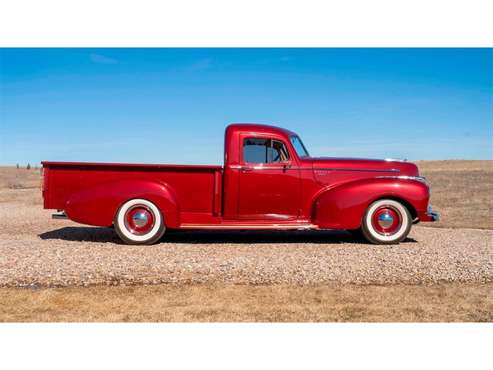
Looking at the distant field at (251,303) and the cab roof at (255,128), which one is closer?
the distant field at (251,303)

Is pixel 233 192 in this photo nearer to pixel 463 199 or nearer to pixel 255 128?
pixel 255 128

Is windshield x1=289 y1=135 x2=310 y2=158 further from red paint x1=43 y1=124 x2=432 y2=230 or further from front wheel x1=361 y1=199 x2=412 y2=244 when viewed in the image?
front wheel x1=361 y1=199 x2=412 y2=244

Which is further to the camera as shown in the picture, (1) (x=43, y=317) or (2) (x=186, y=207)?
(2) (x=186, y=207)

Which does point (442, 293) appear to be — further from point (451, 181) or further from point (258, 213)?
point (451, 181)

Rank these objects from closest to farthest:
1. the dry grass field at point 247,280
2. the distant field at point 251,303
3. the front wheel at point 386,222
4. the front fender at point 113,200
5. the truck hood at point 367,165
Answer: the distant field at point 251,303, the dry grass field at point 247,280, the front fender at point 113,200, the front wheel at point 386,222, the truck hood at point 367,165

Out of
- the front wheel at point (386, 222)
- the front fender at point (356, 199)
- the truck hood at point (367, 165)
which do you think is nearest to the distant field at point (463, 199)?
the truck hood at point (367, 165)

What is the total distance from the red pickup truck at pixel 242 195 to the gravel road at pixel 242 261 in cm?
42

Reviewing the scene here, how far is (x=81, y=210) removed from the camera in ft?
27.1

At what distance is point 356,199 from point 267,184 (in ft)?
5.32

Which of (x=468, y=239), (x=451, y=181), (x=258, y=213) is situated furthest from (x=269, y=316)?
(x=451, y=181)

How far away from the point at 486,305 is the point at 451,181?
22378 mm

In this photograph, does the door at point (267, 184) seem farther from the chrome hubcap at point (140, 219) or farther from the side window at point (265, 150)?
the chrome hubcap at point (140, 219)

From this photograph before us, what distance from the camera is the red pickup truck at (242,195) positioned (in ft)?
27.1

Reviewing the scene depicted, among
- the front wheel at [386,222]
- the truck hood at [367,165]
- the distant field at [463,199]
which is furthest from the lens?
the distant field at [463,199]
